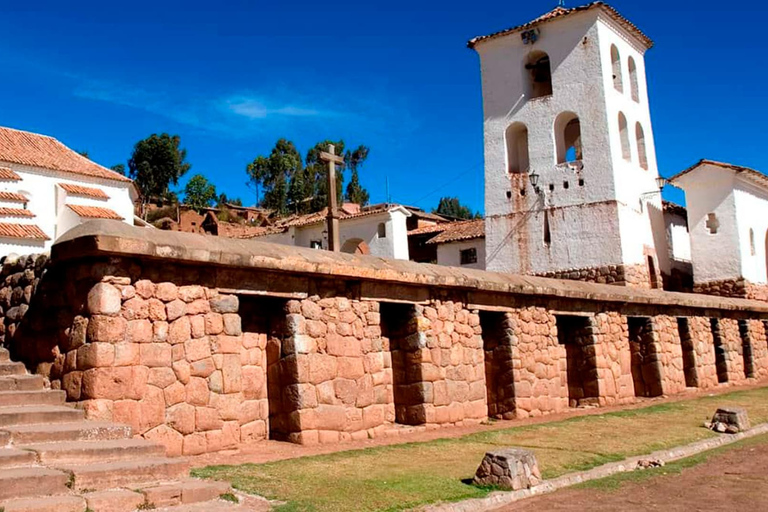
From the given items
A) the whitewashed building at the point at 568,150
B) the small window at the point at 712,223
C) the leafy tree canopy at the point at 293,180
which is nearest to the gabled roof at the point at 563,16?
the whitewashed building at the point at 568,150

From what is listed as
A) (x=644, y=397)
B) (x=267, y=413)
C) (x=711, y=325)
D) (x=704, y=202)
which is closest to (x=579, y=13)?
(x=704, y=202)

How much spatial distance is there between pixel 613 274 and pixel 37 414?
21.7m

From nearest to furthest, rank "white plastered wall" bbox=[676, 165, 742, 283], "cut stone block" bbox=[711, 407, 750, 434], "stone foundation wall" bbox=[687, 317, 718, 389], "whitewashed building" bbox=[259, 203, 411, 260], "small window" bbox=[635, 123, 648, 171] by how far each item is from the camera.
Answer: "cut stone block" bbox=[711, 407, 750, 434] → "stone foundation wall" bbox=[687, 317, 718, 389] → "white plastered wall" bbox=[676, 165, 742, 283] → "small window" bbox=[635, 123, 648, 171] → "whitewashed building" bbox=[259, 203, 411, 260]

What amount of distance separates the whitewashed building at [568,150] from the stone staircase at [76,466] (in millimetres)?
21322

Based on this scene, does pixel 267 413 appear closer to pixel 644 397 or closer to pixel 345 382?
pixel 345 382

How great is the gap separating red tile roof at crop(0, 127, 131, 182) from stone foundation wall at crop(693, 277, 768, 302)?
2158 cm

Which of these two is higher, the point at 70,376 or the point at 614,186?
the point at 614,186

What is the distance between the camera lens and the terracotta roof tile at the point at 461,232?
121 feet

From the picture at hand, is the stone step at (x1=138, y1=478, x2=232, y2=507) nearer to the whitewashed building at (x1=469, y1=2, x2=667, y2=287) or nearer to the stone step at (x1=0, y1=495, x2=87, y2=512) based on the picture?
the stone step at (x1=0, y1=495, x2=87, y2=512)

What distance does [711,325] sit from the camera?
18.1 meters

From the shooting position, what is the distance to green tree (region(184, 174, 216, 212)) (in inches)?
2499

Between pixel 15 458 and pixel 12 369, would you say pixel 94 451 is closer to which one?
pixel 15 458

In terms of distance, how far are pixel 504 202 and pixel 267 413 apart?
20.2 m

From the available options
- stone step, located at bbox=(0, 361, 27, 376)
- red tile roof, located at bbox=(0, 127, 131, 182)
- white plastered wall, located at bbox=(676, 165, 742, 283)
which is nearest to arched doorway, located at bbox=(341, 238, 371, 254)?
red tile roof, located at bbox=(0, 127, 131, 182)
